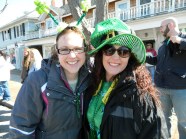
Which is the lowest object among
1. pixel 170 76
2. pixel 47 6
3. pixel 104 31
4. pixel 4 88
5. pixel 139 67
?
pixel 4 88

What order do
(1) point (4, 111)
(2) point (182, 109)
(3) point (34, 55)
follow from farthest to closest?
(1) point (4, 111), (3) point (34, 55), (2) point (182, 109)

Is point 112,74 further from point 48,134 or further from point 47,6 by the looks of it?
point 47,6

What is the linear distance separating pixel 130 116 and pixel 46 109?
23.4 inches

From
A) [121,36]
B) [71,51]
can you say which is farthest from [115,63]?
[71,51]

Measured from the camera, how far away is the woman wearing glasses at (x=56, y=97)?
168 centimetres

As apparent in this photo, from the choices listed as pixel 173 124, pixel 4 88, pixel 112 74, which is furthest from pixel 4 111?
pixel 112 74

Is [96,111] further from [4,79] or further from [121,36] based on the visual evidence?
[4,79]

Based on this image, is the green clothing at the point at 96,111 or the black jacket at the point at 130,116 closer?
the black jacket at the point at 130,116

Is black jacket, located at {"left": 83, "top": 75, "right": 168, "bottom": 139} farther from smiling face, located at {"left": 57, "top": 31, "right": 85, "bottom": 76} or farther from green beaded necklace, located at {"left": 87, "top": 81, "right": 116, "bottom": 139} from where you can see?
smiling face, located at {"left": 57, "top": 31, "right": 85, "bottom": 76}

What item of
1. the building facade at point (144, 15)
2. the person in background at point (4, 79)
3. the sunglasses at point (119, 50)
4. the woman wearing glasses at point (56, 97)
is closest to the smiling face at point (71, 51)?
the woman wearing glasses at point (56, 97)

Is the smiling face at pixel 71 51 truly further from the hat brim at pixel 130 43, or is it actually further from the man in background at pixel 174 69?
the man in background at pixel 174 69

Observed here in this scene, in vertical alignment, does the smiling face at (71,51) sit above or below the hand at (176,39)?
below

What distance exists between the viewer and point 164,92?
131 inches

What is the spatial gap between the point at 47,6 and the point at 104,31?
2.46 feet
